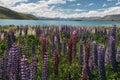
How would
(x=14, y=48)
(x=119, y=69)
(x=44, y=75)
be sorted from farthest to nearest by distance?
(x=119, y=69) → (x=44, y=75) → (x=14, y=48)

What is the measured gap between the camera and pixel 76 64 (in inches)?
717

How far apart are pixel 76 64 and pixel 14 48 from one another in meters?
9.20

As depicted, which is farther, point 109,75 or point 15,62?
point 109,75

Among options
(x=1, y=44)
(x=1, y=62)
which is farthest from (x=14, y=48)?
(x=1, y=44)

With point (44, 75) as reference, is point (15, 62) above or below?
above

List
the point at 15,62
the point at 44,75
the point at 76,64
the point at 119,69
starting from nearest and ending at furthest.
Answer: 1. the point at 15,62
2. the point at 44,75
3. the point at 119,69
4. the point at 76,64

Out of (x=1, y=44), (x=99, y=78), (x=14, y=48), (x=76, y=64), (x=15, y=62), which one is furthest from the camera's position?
(x=1, y=44)

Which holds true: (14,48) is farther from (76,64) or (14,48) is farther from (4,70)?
(76,64)

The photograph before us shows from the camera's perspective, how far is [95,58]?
17016 mm

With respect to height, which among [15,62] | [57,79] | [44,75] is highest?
[15,62]

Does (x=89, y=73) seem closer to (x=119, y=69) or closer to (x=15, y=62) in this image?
(x=119, y=69)

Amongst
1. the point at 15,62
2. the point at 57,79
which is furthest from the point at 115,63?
the point at 15,62

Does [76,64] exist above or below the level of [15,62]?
below

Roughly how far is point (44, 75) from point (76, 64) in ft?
22.5
